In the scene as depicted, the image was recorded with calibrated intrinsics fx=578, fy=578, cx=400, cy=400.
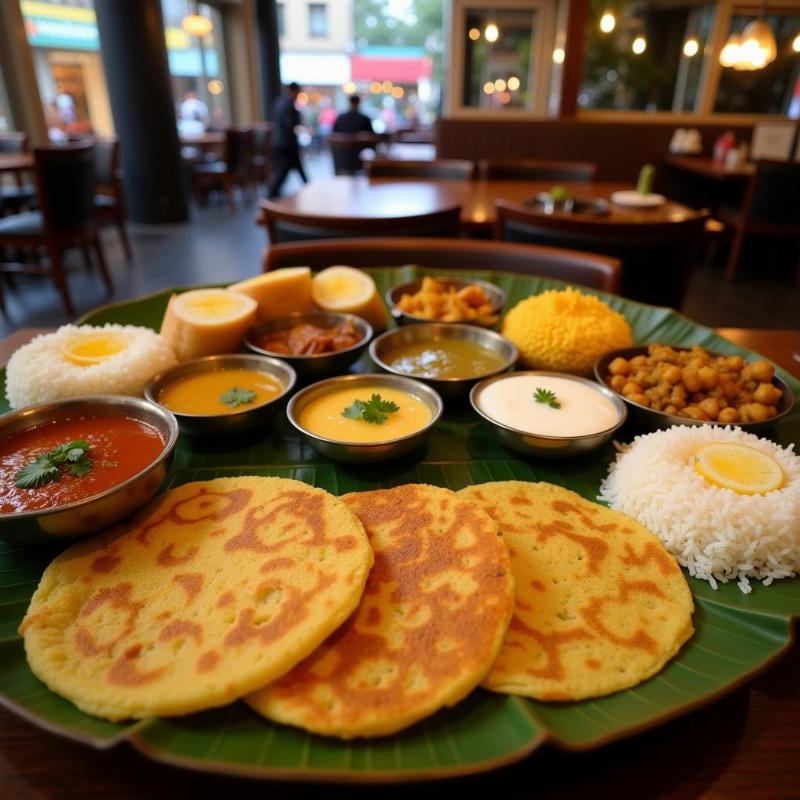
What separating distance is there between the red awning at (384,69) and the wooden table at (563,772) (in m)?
29.5

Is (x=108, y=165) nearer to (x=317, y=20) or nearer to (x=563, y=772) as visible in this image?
(x=563, y=772)

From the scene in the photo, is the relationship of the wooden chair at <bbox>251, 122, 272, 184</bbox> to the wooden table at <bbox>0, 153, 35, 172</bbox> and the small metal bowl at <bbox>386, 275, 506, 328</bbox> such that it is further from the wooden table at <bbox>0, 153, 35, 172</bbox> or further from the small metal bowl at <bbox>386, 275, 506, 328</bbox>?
the small metal bowl at <bbox>386, 275, 506, 328</bbox>

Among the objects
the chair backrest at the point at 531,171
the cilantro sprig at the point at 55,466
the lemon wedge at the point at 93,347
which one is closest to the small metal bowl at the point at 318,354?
the lemon wedge at the point at 93,347

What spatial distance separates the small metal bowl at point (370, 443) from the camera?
4.35 ft

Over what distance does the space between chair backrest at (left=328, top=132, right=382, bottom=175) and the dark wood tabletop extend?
5425 millimetres

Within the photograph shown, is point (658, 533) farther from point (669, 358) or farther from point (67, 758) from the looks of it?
point (67, 758)

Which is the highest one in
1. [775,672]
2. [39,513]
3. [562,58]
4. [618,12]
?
[618,12]

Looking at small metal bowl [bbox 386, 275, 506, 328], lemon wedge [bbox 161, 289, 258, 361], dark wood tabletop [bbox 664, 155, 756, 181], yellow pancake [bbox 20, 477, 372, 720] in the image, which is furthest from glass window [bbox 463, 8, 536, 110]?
yellow pancake [bbox 20, 477, 372, 720]

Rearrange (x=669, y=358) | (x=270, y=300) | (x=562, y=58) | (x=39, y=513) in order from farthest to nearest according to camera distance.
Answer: (x=562, y=58), (x=270, y=300), (x=669, y=358), (x=39, y=513)

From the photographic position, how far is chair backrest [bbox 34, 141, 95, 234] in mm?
4879

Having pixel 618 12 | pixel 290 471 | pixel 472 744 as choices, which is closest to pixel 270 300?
pixel 290 471

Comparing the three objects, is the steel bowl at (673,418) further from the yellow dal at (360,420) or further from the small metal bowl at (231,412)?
the small metal bowl at (231,412)

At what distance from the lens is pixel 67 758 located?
2.50 ft

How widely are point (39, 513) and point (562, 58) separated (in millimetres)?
8021
